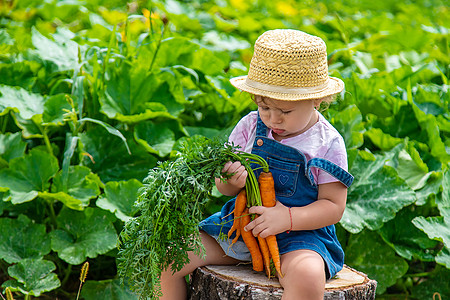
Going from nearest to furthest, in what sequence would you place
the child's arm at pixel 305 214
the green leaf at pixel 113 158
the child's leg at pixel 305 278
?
the child's leg at pixel 305 278 < the child's arm at pixel 305 214 < the green leaf at pixel 113 158

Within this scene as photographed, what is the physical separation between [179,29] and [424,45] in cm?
217

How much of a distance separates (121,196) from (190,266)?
2.61 ft

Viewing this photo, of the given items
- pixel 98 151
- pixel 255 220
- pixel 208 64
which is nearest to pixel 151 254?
pixel 255 220

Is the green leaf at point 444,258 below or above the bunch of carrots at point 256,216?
below

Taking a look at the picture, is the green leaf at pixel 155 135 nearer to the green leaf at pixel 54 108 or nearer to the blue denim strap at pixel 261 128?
the green leaf at pixel 54 108

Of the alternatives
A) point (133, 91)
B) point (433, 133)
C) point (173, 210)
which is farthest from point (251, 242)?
point (433, 133)

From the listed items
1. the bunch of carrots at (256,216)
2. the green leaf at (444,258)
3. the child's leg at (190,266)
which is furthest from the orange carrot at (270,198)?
the green leaf at (444,258)

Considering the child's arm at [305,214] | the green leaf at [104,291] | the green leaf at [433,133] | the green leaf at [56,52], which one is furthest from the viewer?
the green leaf at [56,52]

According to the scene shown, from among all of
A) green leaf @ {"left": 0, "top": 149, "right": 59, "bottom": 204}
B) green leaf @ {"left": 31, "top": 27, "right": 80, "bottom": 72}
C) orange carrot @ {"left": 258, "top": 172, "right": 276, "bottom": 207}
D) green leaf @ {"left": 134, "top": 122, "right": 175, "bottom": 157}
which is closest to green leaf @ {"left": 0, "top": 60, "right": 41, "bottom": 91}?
green leaf @ {"left": 31, "top": 27, "right": 80, "bottom": 72}

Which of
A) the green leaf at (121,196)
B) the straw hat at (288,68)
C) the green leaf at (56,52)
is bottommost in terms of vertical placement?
the green leaf at (121,196)

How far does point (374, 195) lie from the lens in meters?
2.87

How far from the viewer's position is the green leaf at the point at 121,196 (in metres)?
2.71

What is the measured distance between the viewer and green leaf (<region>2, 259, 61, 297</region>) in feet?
8.34

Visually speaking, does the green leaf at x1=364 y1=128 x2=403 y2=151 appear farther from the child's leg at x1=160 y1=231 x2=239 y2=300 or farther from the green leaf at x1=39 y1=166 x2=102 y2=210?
the green leaf at x1=39 y1=166 x2=102 y2=210
